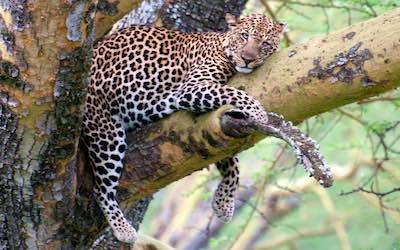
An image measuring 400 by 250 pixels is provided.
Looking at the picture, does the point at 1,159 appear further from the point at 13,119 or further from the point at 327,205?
the point at 327,205

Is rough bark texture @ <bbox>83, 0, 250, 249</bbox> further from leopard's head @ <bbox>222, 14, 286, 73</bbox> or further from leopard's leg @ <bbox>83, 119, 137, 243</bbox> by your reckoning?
leopard's leg @ <bbox>83, 119, 137, 243</bbox>

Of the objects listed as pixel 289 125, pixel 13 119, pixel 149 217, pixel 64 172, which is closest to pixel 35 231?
pixel 64 172

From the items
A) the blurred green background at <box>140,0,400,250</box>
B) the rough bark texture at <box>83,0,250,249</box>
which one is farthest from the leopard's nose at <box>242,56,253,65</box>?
the blurred green background at <box>140,0,400,250</box>

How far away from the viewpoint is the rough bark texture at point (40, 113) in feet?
12.9

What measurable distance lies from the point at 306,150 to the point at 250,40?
153 cm

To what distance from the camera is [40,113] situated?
4.29 m

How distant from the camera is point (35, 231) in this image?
195 inches

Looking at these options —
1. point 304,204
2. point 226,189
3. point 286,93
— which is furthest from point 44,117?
point 304,204

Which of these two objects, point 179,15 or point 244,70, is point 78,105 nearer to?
point 244,70

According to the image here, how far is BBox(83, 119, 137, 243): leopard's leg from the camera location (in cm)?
518

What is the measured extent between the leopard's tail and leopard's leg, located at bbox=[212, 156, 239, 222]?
1.63m

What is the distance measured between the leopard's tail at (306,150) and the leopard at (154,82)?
2.55ft

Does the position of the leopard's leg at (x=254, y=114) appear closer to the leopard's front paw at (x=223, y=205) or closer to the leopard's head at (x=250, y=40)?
the leopard's head at (x=250, y=40)

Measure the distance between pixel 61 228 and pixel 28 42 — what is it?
53.2 inches
